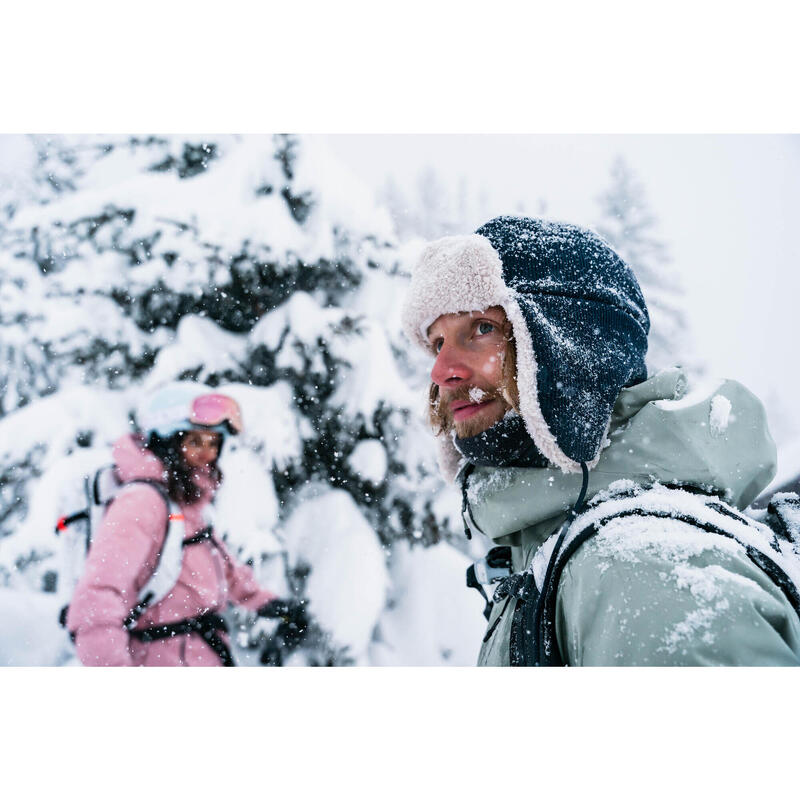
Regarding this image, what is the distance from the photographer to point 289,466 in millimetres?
4801

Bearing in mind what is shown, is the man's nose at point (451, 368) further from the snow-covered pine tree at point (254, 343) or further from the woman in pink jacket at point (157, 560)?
the snow-covered pine tree at point (254, 343)

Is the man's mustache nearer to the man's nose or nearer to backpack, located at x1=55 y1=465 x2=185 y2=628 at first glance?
the man's nose

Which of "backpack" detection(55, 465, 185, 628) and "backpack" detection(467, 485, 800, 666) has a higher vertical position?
"backpack" detection(467, 485, 800, 666)

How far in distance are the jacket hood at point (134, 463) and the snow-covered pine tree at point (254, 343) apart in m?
1.00

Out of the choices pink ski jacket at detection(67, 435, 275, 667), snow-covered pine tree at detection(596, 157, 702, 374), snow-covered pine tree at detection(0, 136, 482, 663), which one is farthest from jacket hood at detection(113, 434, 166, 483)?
snow-covered pine tree at detection(596, 157, 702, 374)

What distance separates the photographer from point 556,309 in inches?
49.7

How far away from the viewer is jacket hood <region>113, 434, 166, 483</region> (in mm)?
3407

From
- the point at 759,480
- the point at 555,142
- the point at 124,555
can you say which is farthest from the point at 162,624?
the point at 555,142

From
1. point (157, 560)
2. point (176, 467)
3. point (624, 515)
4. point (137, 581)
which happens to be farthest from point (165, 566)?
point (624, 515)

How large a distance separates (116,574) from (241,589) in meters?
1.32

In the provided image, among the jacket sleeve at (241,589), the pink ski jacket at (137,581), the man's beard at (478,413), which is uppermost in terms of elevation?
the man's beard at (478,413)

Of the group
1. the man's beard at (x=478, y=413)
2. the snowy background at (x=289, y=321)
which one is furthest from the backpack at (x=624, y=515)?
the snowy background at (x=289, y=321)

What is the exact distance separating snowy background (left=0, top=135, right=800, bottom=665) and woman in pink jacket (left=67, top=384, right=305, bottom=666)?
0.47m

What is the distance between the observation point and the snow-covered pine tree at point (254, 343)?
464 cm
